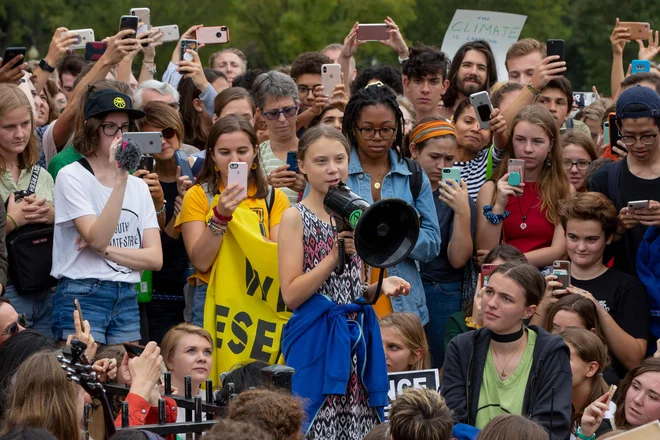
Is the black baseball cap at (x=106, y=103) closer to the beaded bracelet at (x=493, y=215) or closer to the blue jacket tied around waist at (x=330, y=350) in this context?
the blue jacket tied around waist at (x=330, y=350)

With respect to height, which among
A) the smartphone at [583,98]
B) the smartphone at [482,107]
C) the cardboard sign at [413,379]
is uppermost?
the smartphone at [583,98]

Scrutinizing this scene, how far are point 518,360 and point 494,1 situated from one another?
15264 millimetres

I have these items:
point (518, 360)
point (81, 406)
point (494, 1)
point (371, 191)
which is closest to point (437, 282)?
point (371, 191)

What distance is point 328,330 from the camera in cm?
586

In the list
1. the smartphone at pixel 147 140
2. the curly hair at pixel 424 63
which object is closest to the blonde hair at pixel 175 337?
the smartphone at pixel 147 140

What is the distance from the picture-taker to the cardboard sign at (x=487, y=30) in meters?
12.4

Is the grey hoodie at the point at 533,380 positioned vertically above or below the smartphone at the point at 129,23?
below

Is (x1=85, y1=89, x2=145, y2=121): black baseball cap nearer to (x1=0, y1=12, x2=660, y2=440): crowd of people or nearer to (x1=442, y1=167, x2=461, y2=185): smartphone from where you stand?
(x1=0, y1=12, x2=660, y2=440): crowd of people

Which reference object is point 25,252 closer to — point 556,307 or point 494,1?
point 556,307

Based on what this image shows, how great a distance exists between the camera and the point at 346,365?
5805mm

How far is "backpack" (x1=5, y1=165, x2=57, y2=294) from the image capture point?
696cm

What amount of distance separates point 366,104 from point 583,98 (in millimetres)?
5122

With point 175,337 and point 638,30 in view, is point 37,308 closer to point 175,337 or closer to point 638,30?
point 175,337

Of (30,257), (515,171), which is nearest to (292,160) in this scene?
(515,171)
